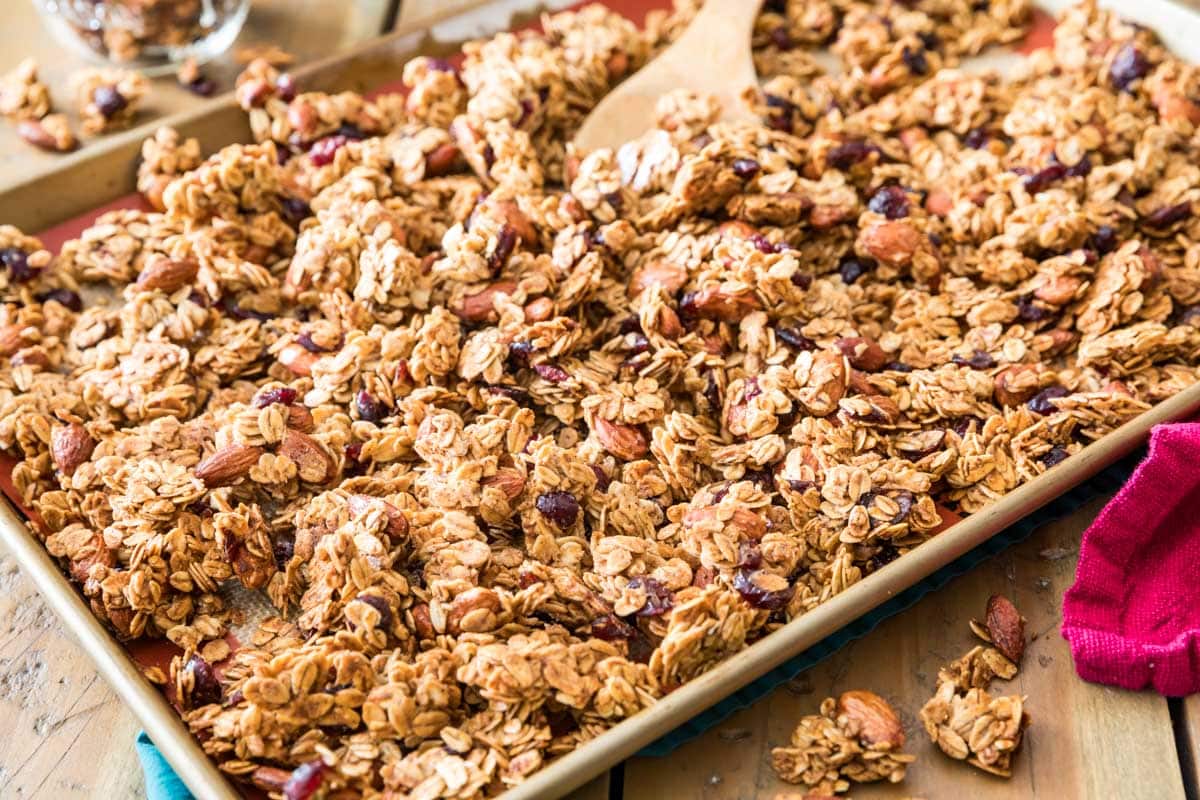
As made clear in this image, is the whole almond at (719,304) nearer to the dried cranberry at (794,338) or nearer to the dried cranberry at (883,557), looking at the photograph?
the dried cranberry at (794,338)

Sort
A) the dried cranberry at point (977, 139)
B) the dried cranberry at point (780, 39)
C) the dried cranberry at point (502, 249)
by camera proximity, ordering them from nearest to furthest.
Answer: the dried cranberry at point (502, 249), the dried cranberry at point (977, 139), the dried cranberry at point (780, 39)

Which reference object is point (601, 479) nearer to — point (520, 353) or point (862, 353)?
point (520, 353)

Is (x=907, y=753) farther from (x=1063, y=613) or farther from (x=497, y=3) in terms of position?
(x=497, y=3)

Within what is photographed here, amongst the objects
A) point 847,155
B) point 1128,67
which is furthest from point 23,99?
point 1128,67

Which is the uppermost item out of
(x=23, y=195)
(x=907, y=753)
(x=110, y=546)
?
(x=23, y=195)

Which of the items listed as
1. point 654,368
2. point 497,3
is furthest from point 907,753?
point 497,3

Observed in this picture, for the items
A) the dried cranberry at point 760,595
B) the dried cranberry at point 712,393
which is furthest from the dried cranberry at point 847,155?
the dried cranberry at point 760,595
